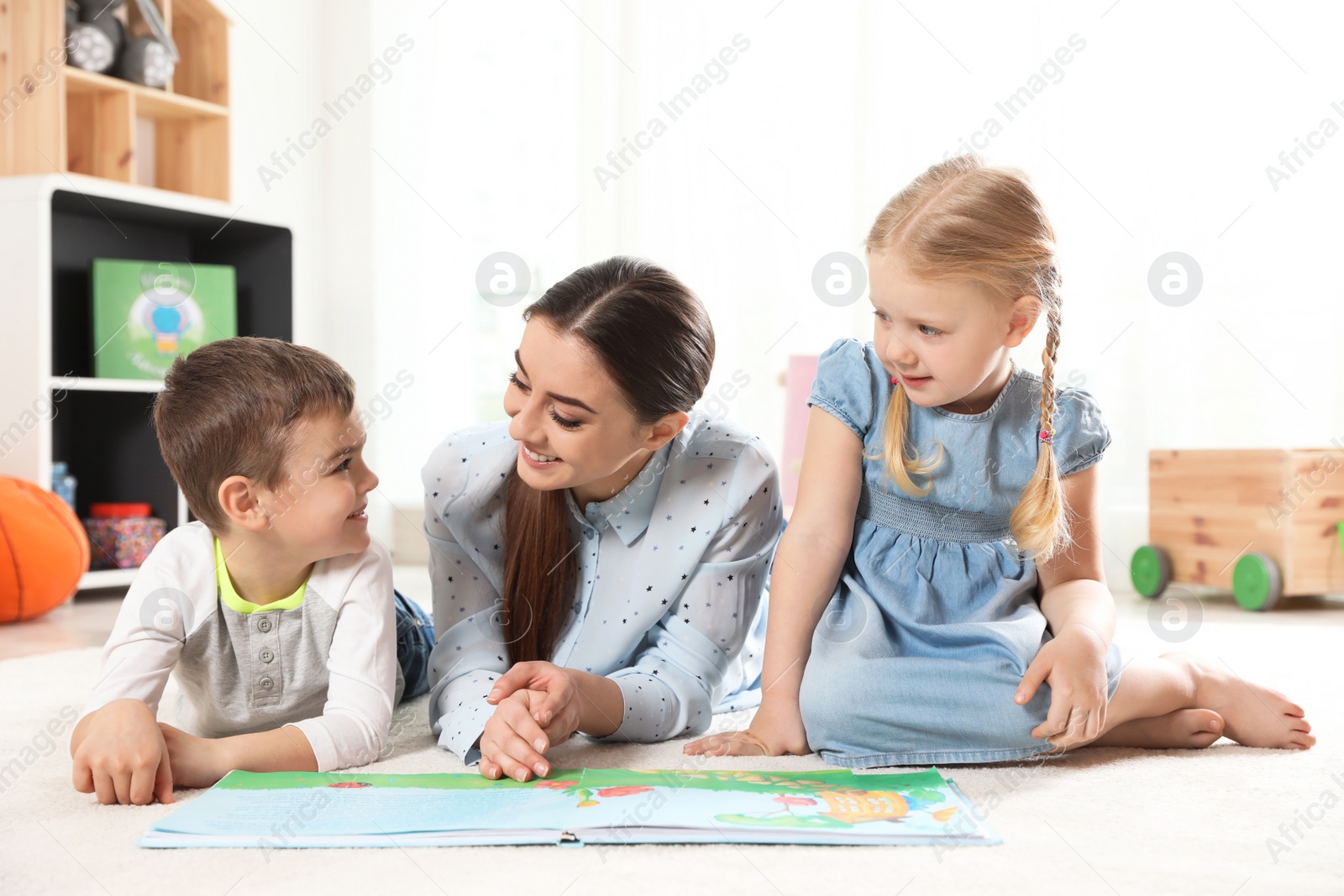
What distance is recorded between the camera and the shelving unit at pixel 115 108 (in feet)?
7.40

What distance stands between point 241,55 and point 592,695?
2.51 metres

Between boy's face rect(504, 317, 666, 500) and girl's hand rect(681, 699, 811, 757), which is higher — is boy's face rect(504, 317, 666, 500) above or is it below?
above

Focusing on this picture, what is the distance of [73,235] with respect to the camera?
239 cm

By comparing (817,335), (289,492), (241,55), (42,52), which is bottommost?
(289,492)

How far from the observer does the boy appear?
930 mm

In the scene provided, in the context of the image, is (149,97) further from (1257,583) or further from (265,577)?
(1257,583)

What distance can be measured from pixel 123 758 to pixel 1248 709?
996 mm

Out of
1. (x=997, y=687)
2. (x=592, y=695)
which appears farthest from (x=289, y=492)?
(x=997, y=687)

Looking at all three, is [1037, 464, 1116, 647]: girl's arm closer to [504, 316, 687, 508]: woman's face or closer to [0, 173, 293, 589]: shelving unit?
[504, 316, 687, 508]: woman's face

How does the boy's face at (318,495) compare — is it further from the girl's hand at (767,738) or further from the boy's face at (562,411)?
the girl's hand at (767,738)

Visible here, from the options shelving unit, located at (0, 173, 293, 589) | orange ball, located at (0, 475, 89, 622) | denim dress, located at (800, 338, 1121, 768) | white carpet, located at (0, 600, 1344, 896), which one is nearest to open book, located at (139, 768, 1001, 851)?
white carpet, located at (0, 600, 1344, 896)

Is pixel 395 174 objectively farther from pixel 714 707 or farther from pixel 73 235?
pixel 714 707

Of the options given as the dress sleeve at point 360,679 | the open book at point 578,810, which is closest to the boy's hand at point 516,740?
the open book at point 578,810

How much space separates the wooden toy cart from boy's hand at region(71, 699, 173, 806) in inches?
75.8
